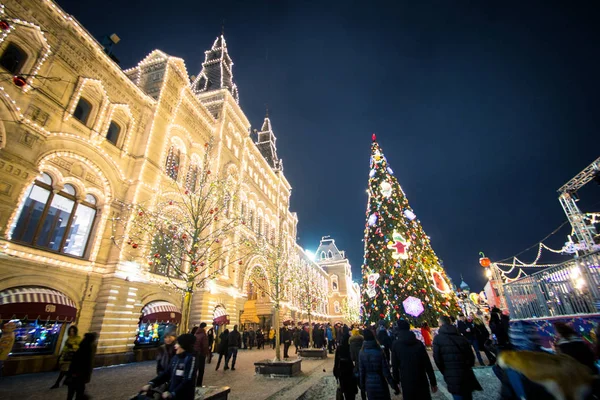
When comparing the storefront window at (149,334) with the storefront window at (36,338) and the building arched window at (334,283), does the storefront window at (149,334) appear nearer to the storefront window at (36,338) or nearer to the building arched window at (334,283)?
the storefront window at (36,338)

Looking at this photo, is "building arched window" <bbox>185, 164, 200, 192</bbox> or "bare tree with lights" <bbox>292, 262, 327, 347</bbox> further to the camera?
"bare tree with lights" <bbox>292, 262, 327, 347</bbox>

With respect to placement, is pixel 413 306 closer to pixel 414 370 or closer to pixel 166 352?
pixel 414 370

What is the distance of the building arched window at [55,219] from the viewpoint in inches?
442

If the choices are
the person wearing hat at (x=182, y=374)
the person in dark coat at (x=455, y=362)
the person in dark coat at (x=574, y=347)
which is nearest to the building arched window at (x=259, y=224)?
the person wearing hat at (x=182, y=374)

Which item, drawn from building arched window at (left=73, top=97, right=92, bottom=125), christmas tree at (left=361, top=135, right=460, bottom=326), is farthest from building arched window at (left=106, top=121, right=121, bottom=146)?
christmas tree at (left=361, top=135, right=460, bottom=326)

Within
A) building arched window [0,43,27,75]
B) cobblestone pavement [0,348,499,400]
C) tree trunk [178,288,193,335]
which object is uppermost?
building arched window [0,43,27,75]

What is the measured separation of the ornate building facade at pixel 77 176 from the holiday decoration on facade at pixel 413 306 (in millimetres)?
12454

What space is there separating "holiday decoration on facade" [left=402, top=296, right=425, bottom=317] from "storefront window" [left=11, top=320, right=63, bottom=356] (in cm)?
1558

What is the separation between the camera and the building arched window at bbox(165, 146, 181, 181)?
61.9ft

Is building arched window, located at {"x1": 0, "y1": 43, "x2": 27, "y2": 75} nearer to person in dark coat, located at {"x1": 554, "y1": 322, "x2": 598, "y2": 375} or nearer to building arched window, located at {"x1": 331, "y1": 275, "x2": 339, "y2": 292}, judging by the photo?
person in dark coat, located at {"x1": 554, "y1": 322, "x2": 598, "y2": 375}

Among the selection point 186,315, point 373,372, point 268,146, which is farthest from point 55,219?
point 268,146

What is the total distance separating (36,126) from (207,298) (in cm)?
1309

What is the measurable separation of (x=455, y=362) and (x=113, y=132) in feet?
60.9

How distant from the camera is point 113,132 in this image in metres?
15.9
